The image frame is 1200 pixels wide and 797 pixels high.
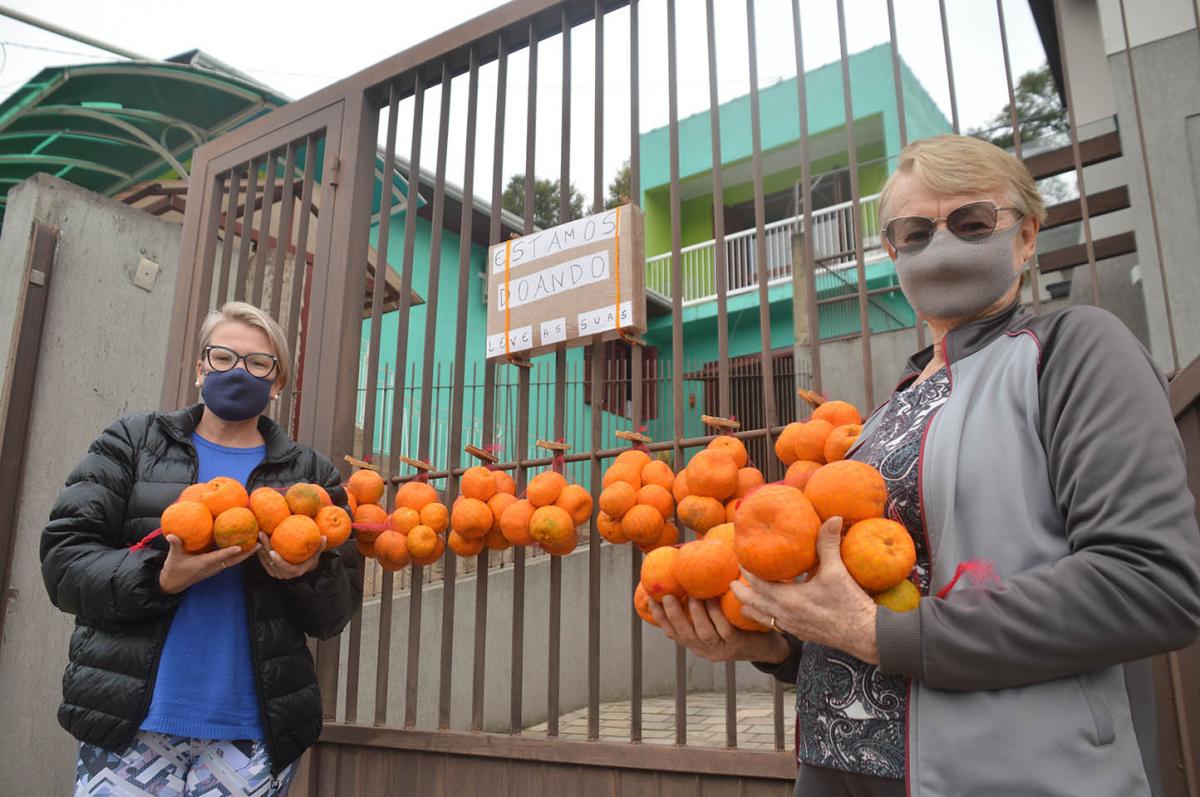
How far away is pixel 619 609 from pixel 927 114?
10464 millimetres

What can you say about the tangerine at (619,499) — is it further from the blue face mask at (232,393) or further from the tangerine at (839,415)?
the blue face mask at (232,393)

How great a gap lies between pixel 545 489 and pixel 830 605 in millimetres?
1492

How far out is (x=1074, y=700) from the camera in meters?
1.12

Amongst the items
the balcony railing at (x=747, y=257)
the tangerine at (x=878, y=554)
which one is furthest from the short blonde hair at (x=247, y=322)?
the balcony railing at (x=747, y=257)

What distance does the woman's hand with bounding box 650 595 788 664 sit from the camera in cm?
147

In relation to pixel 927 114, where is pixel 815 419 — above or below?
below

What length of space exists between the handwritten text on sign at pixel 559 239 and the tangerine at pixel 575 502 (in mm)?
849

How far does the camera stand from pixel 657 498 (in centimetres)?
237

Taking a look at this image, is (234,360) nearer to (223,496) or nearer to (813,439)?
(223,496)

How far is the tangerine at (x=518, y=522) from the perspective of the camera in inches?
103

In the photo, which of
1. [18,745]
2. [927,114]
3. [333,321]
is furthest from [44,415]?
[927,114]

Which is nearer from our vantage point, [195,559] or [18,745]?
[195,559]

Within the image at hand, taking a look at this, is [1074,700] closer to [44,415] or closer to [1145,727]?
[1145,727]

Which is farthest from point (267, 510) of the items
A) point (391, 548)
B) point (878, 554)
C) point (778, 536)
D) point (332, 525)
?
point (878, 554)
